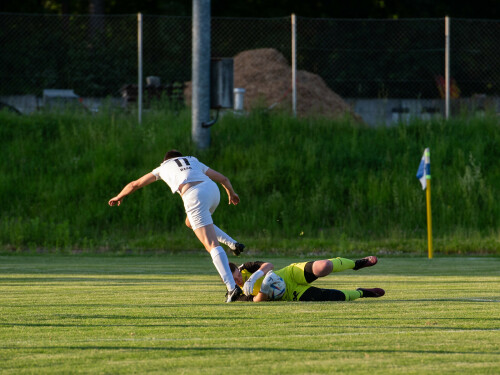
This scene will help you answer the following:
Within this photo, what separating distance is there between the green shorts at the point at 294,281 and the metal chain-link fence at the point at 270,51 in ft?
46.7

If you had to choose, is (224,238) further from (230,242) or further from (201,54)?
(201,54)

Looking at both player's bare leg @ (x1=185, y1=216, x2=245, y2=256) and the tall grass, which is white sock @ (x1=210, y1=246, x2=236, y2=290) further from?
the tall grass

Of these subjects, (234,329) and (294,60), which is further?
(294,60)

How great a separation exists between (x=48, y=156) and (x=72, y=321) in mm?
15705

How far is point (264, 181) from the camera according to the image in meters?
22.3

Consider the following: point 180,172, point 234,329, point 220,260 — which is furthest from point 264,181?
point 234,329

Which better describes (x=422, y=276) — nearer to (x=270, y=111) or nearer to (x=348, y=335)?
(x=348, y=335)

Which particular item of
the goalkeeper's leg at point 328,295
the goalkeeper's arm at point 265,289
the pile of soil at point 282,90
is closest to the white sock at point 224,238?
the goalkeeper's arm at point 265,289

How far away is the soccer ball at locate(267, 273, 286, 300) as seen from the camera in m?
9.76

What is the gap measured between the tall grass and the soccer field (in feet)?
24.3

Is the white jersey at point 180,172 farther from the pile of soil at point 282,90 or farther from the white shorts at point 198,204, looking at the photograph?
the pile of soil at point 282,90

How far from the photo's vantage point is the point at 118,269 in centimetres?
1513

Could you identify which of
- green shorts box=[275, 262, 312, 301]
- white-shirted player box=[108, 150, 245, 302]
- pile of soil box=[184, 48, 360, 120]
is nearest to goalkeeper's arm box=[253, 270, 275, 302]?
green shorts box=[275, 262, 312, 301]

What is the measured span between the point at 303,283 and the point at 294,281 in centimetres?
9
